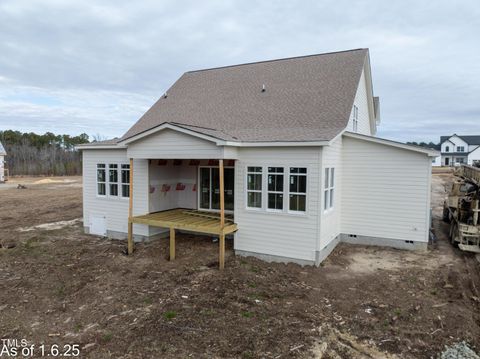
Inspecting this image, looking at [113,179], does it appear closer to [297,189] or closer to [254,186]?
[254,186]

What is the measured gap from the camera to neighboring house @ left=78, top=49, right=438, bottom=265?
900 cm

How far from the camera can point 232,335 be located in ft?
18.2

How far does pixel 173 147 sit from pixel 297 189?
3.73m

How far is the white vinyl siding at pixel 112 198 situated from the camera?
11539 mm

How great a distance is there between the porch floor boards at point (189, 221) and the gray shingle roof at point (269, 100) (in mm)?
2603

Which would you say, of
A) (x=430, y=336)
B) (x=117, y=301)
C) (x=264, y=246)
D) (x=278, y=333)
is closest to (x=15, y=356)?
(x=117, y=301)

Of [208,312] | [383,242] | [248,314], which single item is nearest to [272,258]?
[248,314]

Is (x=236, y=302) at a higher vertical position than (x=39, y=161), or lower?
lower

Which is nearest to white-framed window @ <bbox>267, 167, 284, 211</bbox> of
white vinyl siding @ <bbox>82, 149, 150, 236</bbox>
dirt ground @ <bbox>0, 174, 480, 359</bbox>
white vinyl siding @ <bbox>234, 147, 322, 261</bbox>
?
white vinyl siding @ <bbox>234, 147, 322, 261</bbox>

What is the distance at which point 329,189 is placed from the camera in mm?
9781

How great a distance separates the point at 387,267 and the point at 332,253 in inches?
63.9

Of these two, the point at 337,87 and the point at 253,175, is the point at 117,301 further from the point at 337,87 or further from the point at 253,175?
the point at 337,87

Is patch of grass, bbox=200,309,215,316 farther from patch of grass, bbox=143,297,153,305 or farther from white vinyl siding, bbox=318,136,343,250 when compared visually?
white vinyl siding, bbox=318,136,343,250

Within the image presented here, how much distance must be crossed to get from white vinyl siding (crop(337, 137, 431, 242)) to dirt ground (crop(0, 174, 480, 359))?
0.79 m
